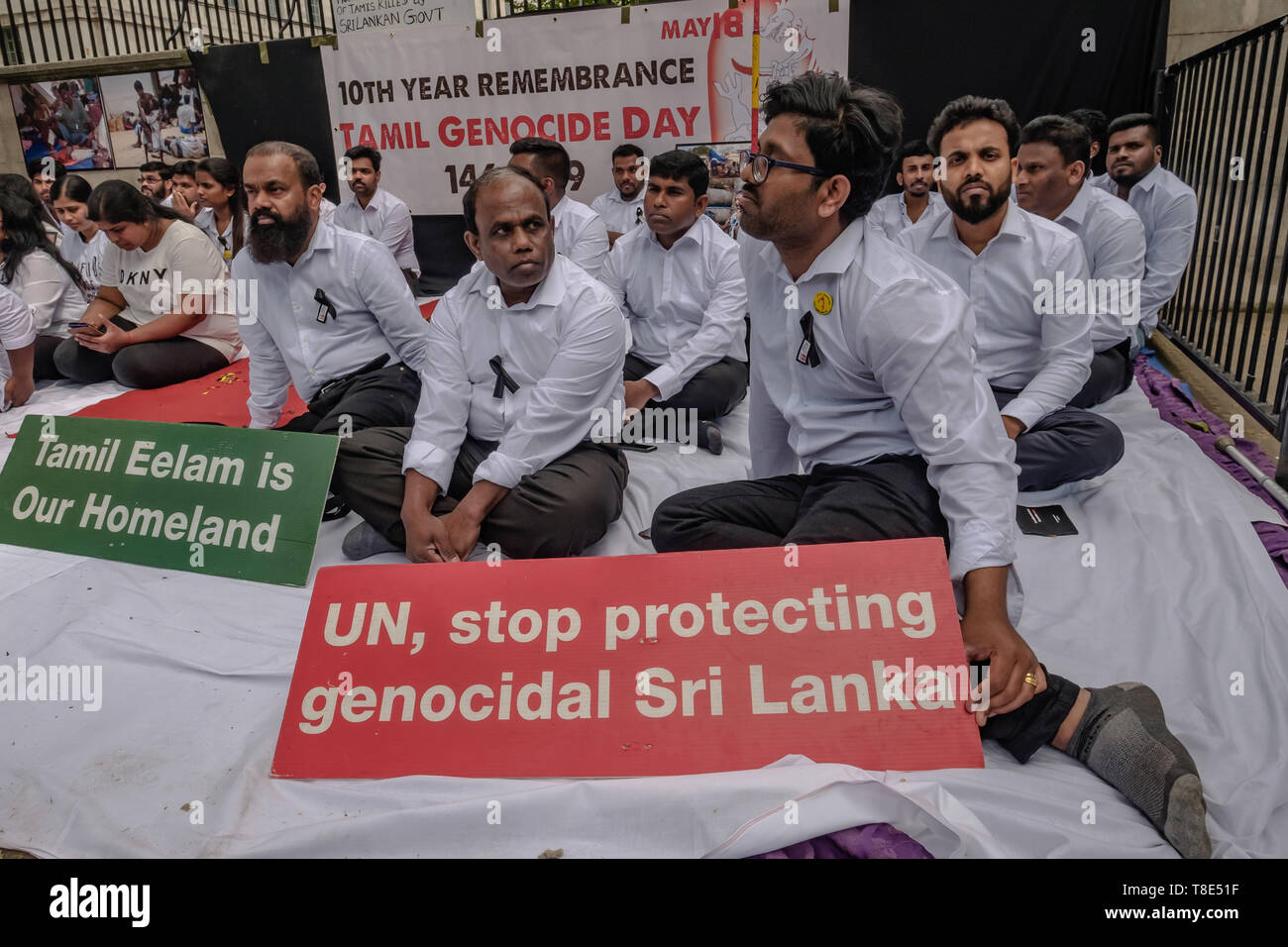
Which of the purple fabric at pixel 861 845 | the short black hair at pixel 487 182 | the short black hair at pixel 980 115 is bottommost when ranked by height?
the purple fabric at pixel 861 845

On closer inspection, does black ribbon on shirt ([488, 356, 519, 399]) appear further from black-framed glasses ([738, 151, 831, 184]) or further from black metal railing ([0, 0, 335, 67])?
black metal railing ([0, 0, 335, 67])

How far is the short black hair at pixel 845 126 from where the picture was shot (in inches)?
79.5

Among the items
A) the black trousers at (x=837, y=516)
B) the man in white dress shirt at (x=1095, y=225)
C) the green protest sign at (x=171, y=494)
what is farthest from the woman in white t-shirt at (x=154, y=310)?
the man in white dress shirt at (x=1095, y=225)

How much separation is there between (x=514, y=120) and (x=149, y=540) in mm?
5041

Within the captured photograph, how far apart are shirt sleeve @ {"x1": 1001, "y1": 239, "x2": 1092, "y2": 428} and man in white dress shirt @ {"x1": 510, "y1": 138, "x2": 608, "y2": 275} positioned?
A: 9.10 feet

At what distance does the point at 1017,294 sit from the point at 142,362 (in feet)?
14.7

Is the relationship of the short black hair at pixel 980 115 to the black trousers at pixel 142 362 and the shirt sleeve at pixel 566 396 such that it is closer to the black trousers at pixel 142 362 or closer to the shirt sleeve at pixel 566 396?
the shirt sleeve at pixel 566 396

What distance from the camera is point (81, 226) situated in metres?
5.87

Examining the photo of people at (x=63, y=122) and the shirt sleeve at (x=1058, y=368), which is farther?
the photo of people at (x=63, y=122)

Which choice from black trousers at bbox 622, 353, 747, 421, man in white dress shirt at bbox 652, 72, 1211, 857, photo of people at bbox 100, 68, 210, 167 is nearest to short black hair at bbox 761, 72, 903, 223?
man in white dress shirt at bbox 652, 72, 1211, 857

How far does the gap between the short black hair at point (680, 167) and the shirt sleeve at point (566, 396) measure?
1631mm

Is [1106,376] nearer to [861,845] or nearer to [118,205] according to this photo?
[861,845]

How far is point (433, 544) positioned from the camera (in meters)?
2.60

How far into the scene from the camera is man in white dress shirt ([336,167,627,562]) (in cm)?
266
